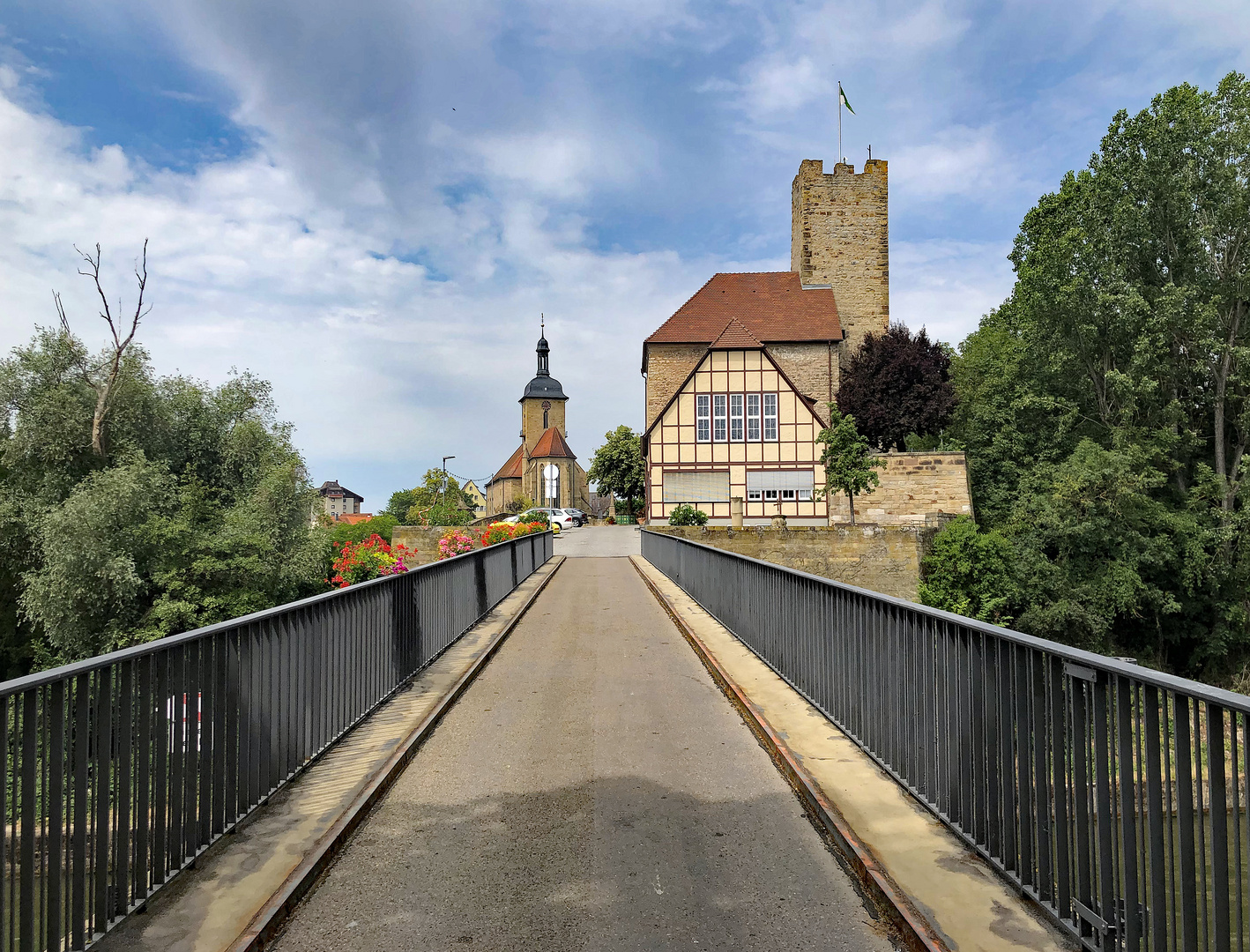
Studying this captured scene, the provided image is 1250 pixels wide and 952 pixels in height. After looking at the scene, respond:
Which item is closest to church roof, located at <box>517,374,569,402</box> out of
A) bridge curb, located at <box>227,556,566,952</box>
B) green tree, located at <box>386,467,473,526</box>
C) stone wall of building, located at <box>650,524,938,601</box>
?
green tree, located at <box>386,467,473,526</box>

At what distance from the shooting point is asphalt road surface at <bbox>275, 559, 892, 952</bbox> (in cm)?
341

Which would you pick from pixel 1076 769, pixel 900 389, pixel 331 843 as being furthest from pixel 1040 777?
pixel 900 389

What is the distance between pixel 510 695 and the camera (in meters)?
7.88

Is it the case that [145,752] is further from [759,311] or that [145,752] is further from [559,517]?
[759,311]

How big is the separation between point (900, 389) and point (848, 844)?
4618 centimetres

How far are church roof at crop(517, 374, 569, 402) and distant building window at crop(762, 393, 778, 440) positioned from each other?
74.6m

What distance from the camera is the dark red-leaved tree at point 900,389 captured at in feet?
154

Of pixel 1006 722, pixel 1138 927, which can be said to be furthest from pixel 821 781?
pixel 1138 927

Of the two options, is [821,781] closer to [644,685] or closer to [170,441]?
[644,685]

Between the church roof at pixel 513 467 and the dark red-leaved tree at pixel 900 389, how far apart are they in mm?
74135

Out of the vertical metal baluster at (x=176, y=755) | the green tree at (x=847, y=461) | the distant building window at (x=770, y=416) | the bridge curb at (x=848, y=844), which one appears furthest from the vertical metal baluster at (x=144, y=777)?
the distant building window at (x=770, y=416)

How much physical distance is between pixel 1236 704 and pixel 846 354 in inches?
2241

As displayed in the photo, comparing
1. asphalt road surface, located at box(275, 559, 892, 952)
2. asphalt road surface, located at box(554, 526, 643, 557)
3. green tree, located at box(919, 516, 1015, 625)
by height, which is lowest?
green tree, located at box(919, 516, 1015, 625)

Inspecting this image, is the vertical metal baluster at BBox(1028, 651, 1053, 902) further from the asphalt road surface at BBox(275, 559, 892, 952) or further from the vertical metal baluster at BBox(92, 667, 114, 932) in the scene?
the vertical metal baluster at BBox(92, 667, 114, 932)
